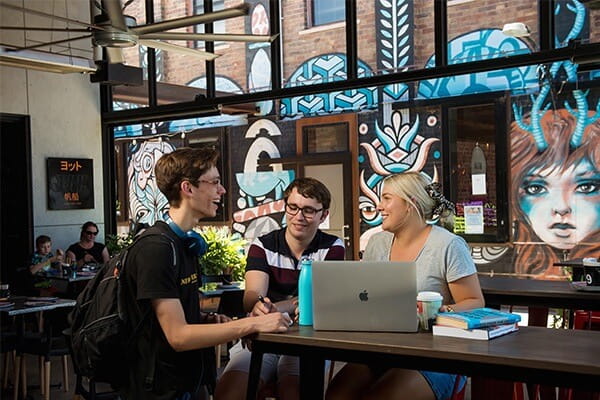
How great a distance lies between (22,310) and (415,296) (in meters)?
3.38

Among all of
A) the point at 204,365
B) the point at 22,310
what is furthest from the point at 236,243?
the point at 204,365

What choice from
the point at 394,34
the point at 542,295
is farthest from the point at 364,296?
the point at 394,34

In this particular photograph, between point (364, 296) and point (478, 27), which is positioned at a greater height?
point (478, 27)

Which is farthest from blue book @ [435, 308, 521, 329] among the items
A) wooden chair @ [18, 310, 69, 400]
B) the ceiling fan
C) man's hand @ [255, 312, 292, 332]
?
wooden chair @ [18, 310, 69, 400]

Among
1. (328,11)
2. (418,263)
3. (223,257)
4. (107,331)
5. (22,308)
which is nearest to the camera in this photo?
(107,331)

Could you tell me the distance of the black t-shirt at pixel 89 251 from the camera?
849cm

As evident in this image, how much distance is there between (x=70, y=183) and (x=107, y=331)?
695 cm

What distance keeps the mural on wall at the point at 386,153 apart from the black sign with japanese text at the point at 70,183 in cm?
336

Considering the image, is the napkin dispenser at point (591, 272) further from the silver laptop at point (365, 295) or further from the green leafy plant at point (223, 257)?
the green leafy plant at point (223, 257)

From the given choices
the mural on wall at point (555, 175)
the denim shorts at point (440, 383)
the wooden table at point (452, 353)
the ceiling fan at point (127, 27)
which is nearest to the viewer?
the wooden table at point (452, 353)

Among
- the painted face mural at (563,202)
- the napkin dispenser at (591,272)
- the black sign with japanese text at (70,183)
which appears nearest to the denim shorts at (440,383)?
the napkin dispenser at (591,272)

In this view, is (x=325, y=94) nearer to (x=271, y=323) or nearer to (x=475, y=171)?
(x=475, y=171)

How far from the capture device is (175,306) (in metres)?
2.64

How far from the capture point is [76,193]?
9.26 m
